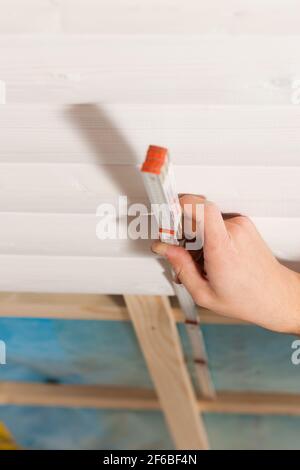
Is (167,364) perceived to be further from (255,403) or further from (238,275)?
(238,275)

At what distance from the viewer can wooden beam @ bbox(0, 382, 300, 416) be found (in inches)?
84.7

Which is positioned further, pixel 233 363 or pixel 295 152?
pixel 233 363

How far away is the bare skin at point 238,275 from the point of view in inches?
35.3

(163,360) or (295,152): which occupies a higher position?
(295,152)

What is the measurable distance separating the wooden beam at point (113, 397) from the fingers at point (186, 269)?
1.29m

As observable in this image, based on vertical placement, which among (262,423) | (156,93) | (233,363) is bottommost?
(262,423)

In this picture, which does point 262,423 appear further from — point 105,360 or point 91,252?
point 91,252

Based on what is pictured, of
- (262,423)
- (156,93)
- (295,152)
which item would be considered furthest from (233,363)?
(156,93)

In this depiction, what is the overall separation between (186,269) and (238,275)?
0.30ft

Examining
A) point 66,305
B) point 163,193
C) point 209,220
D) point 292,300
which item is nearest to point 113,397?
point 66,305

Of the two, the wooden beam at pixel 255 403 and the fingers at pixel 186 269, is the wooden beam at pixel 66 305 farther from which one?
the wooden beam at pixel 255 403

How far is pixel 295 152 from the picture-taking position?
2.80ft
